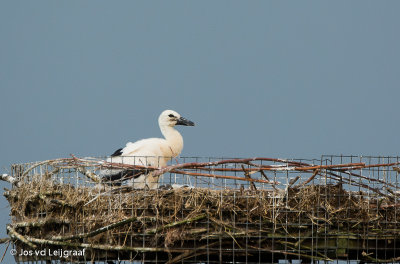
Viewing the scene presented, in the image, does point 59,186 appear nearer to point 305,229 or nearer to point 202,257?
point 202,257

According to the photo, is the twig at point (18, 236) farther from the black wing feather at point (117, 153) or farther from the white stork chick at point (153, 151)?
the black wing feather at point (117, 153)

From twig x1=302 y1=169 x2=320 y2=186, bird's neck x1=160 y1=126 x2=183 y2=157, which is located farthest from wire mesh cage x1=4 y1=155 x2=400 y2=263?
bird's neck x1=160 y1=126 x2=183 y2=157

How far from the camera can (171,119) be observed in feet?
42.4

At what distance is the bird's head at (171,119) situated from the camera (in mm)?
12906

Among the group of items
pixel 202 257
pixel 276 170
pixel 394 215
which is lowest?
pixel 202 257

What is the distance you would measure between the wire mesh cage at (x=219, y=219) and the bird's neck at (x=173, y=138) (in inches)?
111

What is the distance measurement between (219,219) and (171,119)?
4004 millimetres

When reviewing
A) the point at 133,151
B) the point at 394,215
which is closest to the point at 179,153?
the point at 133,151

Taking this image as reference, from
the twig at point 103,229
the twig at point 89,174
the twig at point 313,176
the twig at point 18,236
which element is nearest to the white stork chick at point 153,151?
the twig at point 89,174

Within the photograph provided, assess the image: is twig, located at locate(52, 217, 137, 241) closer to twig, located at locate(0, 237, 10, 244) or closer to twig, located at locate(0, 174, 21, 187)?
twig, located at locate(0, 237, 10, 244)

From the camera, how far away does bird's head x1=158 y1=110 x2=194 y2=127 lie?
12.9 metres

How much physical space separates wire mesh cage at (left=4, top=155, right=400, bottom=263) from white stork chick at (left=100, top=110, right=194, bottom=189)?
90 centimetres

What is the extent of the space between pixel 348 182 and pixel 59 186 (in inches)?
157

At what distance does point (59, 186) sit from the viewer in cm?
980
